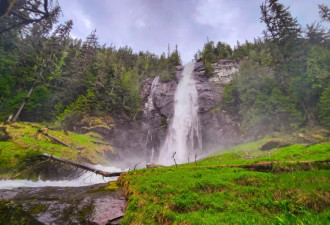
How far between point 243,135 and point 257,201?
29.8 m

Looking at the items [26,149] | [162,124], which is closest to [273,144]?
[162,124]

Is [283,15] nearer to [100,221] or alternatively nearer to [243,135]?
[243,135]

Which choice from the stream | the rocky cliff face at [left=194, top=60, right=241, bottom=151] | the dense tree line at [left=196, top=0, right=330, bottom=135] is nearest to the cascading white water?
the rocky cliff face at [left=194, top=60, right=241, bottom=151]

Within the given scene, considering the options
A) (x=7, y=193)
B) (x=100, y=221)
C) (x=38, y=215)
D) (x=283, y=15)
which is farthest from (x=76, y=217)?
(x=283, y=15)

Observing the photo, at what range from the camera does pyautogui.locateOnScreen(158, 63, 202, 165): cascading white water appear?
3434 cm

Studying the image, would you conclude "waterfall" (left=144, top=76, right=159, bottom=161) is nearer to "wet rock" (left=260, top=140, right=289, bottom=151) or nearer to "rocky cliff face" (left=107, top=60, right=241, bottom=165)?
"rocky cliff face" (left=107, top=60, right=241, bottom=165)

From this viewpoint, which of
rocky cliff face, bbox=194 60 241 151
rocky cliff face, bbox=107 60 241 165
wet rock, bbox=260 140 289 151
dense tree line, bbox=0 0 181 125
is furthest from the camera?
rocky cliff face, bbox=194 60 241 151

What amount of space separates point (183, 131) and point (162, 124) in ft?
18.6

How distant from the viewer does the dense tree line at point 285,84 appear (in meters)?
26.5

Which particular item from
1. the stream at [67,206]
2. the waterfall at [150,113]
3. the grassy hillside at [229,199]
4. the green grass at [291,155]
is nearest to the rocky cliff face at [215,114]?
the waterfall at [150,113]

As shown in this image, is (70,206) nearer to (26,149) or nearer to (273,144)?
(26,149)

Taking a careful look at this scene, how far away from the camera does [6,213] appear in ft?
19.4

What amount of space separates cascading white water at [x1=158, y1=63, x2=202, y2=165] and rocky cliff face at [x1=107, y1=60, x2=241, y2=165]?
132 cm

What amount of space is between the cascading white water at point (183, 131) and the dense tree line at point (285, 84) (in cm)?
824
